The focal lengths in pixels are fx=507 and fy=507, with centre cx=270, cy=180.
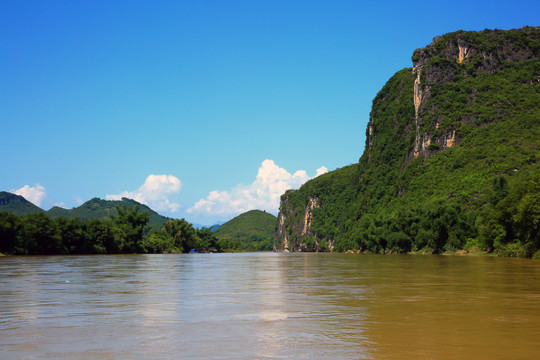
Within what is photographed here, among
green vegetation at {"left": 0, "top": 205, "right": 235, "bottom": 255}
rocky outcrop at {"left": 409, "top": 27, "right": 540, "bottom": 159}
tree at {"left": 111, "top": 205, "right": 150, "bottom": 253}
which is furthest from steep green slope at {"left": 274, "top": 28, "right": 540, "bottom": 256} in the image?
green vegetation at {"left": 0, "top": 205, "right": 235, "bottom": 255}

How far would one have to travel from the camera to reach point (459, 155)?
12369 cm

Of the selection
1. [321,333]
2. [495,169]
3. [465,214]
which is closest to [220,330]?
[321,333]

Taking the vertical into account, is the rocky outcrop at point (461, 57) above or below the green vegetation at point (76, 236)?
above

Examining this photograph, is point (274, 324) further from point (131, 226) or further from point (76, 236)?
point (131, 226)

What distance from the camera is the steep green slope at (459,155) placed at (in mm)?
71125

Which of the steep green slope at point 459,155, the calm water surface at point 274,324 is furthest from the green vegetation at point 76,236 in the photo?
the calm water surface at point 274,324

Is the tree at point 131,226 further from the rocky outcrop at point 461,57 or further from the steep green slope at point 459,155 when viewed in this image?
the rocky outcrop at point 461,57

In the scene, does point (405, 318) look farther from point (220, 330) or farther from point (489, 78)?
point (489, 78)

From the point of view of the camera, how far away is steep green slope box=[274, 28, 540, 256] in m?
71.1

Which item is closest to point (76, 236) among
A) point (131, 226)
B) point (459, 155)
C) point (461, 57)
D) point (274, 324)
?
point (131, 226)

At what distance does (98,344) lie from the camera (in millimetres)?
10883

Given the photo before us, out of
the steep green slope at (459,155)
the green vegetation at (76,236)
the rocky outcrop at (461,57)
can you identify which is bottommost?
the green vegetation at (76,236)

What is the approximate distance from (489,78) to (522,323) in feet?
498

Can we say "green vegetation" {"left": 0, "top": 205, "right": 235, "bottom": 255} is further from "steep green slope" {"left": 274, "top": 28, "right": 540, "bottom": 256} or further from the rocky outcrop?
the rocky outcrop
